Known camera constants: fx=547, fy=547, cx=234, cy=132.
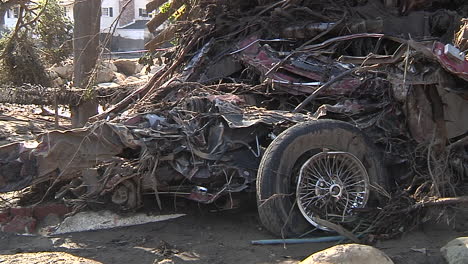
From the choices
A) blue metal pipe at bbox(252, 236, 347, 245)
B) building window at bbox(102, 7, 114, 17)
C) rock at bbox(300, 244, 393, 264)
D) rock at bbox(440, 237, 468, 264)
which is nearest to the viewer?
rock at bbox(300, 244, 393, 264)

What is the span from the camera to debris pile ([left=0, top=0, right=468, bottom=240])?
497cm

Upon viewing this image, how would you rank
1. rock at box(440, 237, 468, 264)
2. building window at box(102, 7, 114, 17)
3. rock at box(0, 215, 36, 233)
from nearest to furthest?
rock at box(440, 237, 468, 264), rock at box(0, 215, 36, 233), building window at box(102, 7, 114, 17)

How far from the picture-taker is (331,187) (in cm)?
498

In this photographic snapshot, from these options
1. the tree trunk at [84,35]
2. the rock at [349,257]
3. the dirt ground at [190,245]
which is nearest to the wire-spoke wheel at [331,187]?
the dirt ground at [190,245]

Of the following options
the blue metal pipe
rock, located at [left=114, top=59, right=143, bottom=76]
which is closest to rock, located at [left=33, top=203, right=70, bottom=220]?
the blue metal pipe

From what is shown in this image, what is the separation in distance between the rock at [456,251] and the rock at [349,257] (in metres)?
0.57

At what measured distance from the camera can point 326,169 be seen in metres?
5.04

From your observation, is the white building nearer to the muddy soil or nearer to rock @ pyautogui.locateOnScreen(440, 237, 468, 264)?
the muddy soil

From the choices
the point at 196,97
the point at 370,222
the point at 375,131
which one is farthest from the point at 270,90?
the point at 370,222

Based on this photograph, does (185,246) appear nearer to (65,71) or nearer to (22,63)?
(22,63)

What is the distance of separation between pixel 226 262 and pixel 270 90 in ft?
8.30

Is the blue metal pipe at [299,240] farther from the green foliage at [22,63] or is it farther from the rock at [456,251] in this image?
the green foliage at [22,63]

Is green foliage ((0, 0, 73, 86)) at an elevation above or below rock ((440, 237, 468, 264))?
above

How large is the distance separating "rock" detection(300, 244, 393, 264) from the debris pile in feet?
2.09
